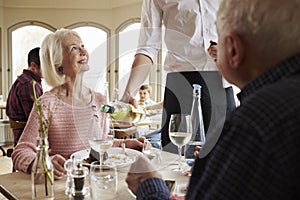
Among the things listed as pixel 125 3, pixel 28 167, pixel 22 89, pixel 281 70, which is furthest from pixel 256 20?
pixel 125 3

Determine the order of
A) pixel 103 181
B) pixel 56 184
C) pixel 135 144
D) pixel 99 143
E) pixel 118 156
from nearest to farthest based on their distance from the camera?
1. pixel 103 181
2. pixel 56 184
3. pixel 99 143
4. pixel 118 156
5. pixel 135 144

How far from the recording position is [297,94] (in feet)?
2.32

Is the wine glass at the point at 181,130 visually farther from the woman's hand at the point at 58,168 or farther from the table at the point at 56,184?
the woman's hand at the point at 58,168

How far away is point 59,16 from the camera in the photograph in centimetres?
780

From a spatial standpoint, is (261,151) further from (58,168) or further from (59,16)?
(59,16)

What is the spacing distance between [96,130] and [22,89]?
7.25 feet

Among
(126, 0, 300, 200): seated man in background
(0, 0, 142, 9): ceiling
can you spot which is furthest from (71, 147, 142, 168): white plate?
(0, 0, 142, 9): ceiling

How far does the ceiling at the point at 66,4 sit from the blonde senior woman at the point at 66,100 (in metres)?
5.34

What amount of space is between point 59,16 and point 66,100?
6015mm

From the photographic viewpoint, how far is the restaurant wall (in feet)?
24.7

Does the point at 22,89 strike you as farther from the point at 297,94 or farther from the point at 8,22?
the point at 8,22

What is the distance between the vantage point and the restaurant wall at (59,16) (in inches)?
297

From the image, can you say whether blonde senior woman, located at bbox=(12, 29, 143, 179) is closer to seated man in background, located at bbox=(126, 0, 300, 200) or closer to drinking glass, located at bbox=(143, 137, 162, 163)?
drinking glass, located at bbox=(143, 137, 162, 163)

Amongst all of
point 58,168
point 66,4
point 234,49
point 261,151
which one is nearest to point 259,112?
point 261,151
